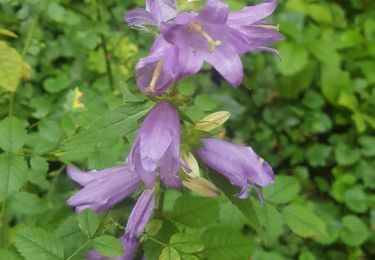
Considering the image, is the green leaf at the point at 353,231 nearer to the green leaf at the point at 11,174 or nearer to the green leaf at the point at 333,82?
the green leaf at the point at 333,82

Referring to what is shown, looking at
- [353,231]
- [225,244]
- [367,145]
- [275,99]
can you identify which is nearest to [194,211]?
[225,244]

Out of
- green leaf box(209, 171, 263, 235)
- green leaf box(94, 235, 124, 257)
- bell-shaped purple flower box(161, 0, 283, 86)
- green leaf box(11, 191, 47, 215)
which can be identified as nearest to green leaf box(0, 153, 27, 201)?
green leaf box(94, 235, 124, 257)

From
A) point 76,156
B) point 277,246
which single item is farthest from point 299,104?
point 76,156

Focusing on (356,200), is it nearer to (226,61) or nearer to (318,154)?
(318,154)

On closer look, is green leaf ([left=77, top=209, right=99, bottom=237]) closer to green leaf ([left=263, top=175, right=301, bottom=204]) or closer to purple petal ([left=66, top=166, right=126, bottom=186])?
purple petal ([left=66, top=166, right=126, bottom=186])

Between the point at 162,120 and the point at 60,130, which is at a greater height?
the point at 162,120

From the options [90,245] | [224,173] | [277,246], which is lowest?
[277,246]

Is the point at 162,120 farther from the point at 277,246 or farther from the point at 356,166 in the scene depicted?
the point at 356,166

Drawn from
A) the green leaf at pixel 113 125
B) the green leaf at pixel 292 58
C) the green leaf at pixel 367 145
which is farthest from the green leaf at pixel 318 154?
the green leaf at pixel 113 125
